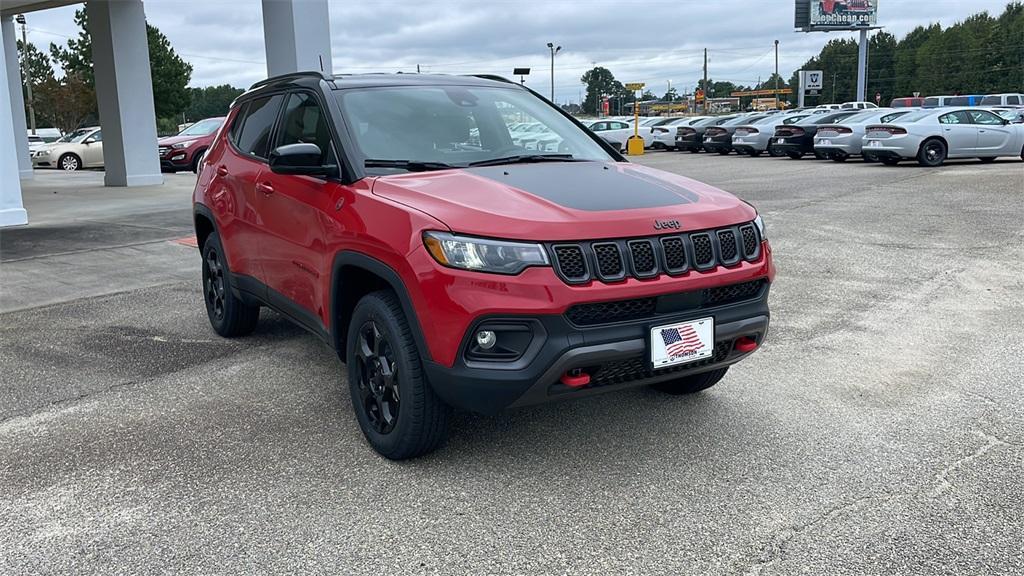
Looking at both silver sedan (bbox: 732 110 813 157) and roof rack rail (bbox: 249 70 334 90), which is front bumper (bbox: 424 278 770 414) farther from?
silver sedan (bbox: 732 110 813 157)

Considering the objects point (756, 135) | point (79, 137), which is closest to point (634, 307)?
point (756, 135)

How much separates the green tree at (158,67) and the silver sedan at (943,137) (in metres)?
50.0

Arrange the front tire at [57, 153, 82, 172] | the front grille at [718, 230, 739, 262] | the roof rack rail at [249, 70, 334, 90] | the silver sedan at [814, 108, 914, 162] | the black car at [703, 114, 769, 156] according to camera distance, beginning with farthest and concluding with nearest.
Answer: the black car at [703, 114, 769, 156] → the front tire at [57, 153, 82, 172] → the silver sedan at [814, 108, 914, 162] → the roof rack rail at [249, 70, 334, 90] → the front grille at [718, 230, 739, 262]

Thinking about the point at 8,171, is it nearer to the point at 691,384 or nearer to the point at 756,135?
the point at 691,384

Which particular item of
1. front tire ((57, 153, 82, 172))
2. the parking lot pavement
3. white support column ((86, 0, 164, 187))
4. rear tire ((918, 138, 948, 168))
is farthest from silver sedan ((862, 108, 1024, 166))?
front tire ((57, 153, 82, 172))

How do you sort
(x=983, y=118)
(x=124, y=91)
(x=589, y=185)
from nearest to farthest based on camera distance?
(x=589, y=185) < (x=124, y=91) < (x=983, y=118)

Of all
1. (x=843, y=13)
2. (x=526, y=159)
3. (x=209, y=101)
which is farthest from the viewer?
(x=209, y=101)

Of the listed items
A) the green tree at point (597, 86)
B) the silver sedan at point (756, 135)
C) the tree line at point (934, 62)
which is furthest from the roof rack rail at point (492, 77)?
the green tree at point (597, 86)

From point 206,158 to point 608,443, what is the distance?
12.1 ft

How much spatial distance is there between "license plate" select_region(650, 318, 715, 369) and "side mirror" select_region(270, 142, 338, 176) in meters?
1.73

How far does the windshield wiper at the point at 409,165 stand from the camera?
4.00m

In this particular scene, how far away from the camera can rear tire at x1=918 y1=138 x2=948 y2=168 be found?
20.3 m

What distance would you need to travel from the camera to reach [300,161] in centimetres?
396

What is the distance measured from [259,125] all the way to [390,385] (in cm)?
233
